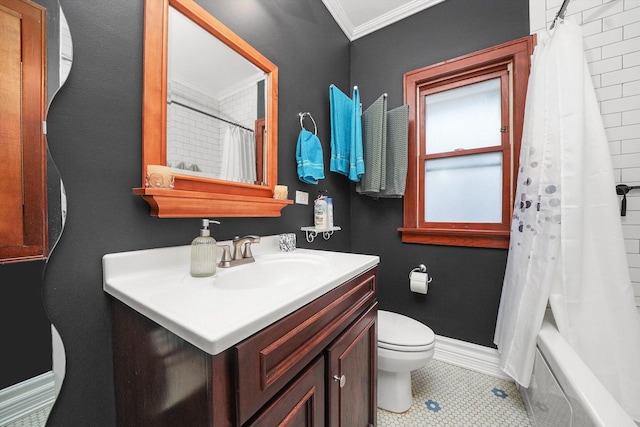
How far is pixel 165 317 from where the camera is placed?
1.55 feet

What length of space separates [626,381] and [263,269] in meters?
1.66

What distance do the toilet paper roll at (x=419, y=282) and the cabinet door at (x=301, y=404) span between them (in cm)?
119

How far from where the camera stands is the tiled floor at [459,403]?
3.97 ft

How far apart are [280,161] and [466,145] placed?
1324 mm

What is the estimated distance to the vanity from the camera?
1.43 feet

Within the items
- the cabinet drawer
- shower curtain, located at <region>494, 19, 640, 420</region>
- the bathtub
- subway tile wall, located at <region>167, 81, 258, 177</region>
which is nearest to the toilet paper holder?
shower curtain, located at <region>494, 19, 640, 420</region>

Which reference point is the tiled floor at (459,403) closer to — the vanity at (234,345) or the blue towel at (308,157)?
the vanity at (234,345)

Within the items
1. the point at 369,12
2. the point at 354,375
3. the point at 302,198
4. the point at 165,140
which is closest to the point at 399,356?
the point at 354,375

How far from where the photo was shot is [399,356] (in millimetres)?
1173

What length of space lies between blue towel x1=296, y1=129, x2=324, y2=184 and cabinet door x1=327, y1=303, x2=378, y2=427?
807mm

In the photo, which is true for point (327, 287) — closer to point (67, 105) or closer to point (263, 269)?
point (263, 269)

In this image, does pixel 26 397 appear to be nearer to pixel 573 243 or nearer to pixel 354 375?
pixel 354 375

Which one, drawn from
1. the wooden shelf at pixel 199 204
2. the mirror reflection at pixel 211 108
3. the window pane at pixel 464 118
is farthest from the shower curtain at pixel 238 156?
the window pane at pixel 464 118

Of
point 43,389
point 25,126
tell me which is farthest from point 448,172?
point 43,389
